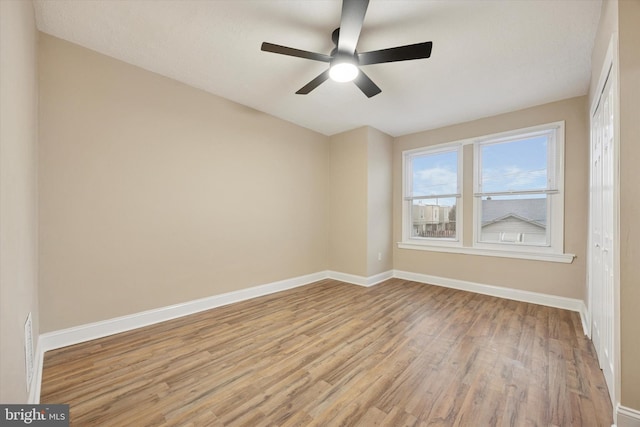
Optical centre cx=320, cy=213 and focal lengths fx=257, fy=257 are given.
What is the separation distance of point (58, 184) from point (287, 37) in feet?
7.66

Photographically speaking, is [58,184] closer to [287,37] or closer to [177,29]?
[177,29]

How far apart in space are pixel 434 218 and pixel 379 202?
99 centimetres

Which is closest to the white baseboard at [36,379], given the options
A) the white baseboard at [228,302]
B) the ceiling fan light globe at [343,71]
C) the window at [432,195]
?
the white baseboard at [228,302]

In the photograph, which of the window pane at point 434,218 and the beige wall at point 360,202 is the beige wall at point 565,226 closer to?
the window pane at point 434,218

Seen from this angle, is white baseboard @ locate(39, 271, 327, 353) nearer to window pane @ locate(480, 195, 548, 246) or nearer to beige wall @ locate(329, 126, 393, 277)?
beige wall @ locate(329, 126, 393, 277)

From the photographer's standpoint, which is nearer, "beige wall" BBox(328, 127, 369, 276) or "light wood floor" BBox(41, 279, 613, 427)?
"light wood floor" BBox(41, 279, 613, 427)

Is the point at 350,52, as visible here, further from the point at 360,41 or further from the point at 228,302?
the point at 228,302

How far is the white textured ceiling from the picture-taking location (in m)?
1.90

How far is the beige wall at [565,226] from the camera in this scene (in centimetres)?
317

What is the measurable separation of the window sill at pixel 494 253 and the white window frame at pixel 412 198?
0.14 ft

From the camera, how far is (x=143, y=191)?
266 cm

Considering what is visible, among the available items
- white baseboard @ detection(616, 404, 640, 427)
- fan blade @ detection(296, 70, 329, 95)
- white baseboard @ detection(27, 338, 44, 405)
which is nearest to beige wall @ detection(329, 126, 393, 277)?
fan blade @ detection(296, 70, 329, 95)

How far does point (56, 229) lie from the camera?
2.20 metres

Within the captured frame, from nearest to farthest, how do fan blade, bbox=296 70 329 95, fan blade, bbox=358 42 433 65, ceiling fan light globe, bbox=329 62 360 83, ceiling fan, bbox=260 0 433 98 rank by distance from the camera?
ceiling fan, bbox=260 0 433 98, fan blade, bbox=358 42 433 65, ceiling fan light globe, bbox=329 62 360 83, fan blade, bbox=296 70 329 95
